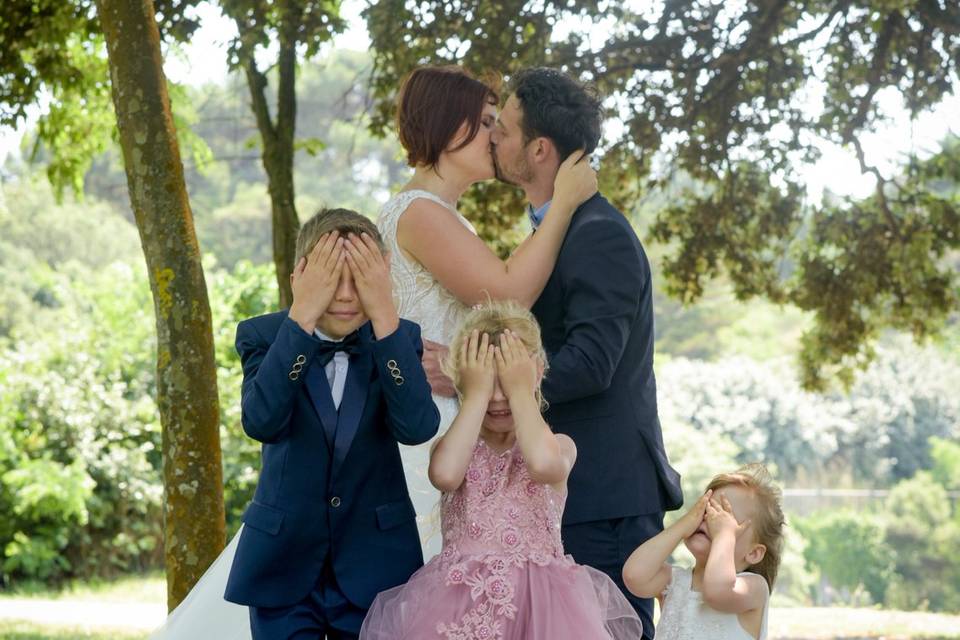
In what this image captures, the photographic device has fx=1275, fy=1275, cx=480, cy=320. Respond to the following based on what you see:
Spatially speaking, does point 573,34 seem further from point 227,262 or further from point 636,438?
point 227,262

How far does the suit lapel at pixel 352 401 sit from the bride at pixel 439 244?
0.70 m

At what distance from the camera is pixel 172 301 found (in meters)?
4.71

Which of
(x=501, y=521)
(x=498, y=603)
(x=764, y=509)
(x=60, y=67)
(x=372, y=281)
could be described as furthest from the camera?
(x=60, y=67)

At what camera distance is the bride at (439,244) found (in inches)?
142

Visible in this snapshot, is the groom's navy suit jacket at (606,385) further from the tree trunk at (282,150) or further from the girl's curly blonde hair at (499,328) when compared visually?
the tree trunk at (282,150)

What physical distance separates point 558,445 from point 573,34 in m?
5.67

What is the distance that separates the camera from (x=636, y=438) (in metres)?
3.60

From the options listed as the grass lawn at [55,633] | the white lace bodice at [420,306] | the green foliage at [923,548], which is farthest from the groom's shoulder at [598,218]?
the green foliage at [923,548]

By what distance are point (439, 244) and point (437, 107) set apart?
1.39 ft

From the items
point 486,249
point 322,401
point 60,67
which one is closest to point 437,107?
point 486,249

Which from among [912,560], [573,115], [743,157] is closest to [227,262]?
[912,560]

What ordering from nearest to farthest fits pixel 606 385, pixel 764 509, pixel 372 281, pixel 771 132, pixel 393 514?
pixel 372 281 < pixel 393 514 < pixel 764 509 < pixel 606 385 < pixel 771 132

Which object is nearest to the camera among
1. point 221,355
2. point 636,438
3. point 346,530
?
point 346,530

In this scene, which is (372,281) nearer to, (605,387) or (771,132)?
(605,387)
